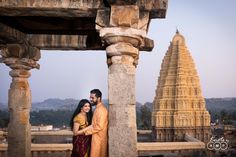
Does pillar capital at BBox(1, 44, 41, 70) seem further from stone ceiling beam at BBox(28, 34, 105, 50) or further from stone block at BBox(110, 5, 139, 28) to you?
stone block at BBox(110, 5, 139, 28)

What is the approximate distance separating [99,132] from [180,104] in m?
32.5

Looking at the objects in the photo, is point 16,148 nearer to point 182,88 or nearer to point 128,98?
point 128,98

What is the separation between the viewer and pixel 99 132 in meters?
4.88

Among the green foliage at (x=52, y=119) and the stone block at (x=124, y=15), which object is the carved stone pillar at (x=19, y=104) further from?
the green foliage at (x=52, y=119)

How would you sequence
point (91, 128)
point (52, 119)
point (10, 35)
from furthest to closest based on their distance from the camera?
point (52, 119) → point (10, 35) → point (91, 128)

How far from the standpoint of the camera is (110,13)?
4.50 metres

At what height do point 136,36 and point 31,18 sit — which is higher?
point 31,18

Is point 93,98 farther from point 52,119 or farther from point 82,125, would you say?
point 52,119

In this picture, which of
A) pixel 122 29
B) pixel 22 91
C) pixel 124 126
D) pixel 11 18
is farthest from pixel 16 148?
pixel 122 29

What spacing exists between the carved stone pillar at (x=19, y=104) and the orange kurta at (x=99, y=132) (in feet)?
8.24

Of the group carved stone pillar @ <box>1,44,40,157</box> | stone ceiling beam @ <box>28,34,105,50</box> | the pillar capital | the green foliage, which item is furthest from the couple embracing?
the green foliage

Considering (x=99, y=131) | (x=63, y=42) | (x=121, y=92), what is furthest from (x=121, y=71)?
(x=63, y=42)

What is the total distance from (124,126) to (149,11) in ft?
5.24

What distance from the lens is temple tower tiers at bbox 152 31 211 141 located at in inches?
1436
